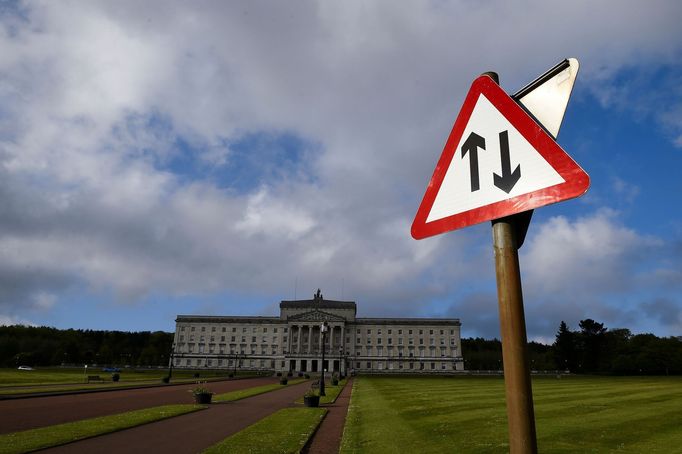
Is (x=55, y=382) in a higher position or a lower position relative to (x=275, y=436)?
lower

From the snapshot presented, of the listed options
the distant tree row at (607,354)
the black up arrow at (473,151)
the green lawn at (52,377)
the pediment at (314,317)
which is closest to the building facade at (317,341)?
the pediment at (314,317)

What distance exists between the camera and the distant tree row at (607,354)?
4063 inches

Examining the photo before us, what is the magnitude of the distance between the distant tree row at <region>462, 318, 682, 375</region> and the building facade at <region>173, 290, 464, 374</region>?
1157 inches

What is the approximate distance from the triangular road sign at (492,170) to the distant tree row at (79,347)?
5781 inches

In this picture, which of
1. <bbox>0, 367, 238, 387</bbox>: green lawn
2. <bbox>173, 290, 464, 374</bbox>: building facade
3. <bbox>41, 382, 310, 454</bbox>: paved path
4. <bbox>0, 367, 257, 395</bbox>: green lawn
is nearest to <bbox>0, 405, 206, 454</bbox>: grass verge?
<bbox>41, 382, 310, 454</bbox>: paved path

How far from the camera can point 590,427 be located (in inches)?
621

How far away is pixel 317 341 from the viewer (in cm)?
13238

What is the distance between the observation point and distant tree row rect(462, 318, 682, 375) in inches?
4063

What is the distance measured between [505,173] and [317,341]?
A: 135141 mm

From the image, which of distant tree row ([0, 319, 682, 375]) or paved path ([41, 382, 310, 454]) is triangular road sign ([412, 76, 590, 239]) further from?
distant tree row ([0, 319, 682, 375])

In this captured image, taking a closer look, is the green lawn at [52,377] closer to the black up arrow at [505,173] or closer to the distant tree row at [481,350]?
the distant tree row at [481,350]

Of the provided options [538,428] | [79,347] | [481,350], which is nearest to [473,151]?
[538,428]

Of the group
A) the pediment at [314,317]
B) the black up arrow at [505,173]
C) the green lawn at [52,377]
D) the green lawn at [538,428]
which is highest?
the pediment at [314,317]

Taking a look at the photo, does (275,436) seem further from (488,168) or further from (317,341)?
(317,341)
